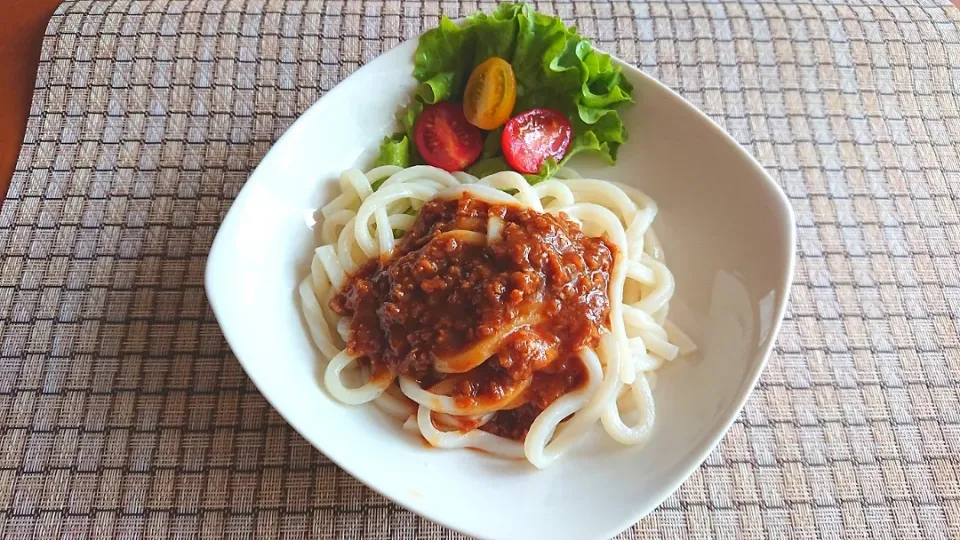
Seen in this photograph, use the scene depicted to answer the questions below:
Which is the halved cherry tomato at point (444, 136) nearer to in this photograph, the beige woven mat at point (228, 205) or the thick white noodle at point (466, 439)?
the beige woven mat at point (228, 205)

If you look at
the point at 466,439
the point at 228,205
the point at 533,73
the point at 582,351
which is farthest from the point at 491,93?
the point at 466,439

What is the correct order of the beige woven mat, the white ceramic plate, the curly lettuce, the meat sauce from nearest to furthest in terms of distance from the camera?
the white ceramic plate
the meat sauce
the beige woven mat
the curly lettuce

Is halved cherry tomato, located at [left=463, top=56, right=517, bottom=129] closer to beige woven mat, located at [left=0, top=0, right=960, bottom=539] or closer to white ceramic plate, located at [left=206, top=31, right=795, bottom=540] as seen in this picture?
white ceramic plate, located at [left=206, top=31, right=795, bottom=540]

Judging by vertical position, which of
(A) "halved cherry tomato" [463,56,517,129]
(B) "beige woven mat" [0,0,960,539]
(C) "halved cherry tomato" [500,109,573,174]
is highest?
(A) "halved cherry tomato" [463,56,517,129]

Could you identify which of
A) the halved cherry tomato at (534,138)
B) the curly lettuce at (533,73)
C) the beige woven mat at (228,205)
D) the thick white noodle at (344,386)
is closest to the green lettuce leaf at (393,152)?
the curly lettuce at (533,73)

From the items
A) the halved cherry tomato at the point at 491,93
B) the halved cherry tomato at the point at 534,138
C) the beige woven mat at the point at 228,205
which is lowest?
the beige woven mat at the point at 228,205

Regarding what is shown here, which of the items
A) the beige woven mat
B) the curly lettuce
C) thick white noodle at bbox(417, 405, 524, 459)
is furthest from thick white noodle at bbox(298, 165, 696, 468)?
the beige woven mat

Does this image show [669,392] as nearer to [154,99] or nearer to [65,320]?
[65,320]

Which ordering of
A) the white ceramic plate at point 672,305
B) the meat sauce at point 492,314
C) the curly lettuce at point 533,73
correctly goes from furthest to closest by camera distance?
the curly lettuce at point 533,73
the meat sauce at point 492,314
the white ceramic plate at point 672,305
